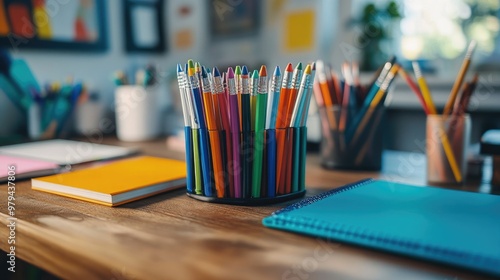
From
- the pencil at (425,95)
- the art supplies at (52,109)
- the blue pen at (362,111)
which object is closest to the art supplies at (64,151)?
the art supplies at (52,109)

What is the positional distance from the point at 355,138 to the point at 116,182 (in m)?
0.43

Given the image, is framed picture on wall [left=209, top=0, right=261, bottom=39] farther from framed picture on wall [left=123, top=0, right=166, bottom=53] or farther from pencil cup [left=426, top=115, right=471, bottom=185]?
pencil cup [left=426, top=115, right=471, bottom=185]

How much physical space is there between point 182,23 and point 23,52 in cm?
55

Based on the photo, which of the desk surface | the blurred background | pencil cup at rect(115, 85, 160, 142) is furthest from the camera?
pencil cup at rect(115, 85, 160, 142)

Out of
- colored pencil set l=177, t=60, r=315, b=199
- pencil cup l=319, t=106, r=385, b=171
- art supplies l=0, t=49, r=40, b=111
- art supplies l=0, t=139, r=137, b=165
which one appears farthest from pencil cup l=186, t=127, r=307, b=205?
art supplies l=0, t=49, r=40, b=111

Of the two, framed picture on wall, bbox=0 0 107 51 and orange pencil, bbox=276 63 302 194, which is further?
framed picture on wall, bbox=0 0 107 51

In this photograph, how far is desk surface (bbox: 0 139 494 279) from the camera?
0.40m

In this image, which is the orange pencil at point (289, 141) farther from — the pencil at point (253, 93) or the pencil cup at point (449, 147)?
the pencil cup at point (449, 147)

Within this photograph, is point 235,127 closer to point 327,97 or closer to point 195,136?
point 195,136

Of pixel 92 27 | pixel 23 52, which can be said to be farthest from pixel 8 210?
pixel 92 27

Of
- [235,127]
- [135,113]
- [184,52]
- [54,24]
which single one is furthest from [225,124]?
[184,52]

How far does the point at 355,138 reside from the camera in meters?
0.86

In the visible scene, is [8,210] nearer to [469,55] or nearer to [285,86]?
[285,86]

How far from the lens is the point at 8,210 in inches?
23.1
